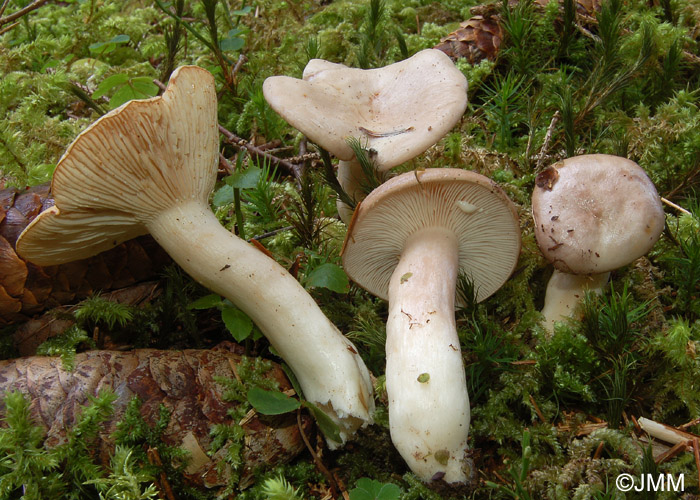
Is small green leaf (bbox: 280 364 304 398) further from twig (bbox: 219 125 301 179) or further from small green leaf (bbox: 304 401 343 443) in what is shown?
twig (bbox: 219 125 301 179)

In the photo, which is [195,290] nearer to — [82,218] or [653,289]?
[82,218]

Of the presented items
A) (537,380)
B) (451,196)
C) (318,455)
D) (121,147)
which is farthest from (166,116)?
(537,380)

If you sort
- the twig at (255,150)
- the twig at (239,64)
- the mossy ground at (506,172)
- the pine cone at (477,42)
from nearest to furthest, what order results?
the mossy ground at (506,172) < the twig at (255,150) < the pine cone at (477,42) < the twig at (239,64)

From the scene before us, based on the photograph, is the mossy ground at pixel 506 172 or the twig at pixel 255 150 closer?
the mossy ground at pixel 506 172

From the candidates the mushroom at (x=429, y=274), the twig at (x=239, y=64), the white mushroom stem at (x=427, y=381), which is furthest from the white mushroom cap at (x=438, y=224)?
the twig at (x=239, y=64)

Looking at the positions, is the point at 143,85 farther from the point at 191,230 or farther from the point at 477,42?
the point at 477,42

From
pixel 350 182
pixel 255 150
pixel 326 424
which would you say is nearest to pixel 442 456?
pixel 326 424

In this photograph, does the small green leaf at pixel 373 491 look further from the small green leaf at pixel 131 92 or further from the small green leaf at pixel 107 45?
the small green leaf at pixel 107 45
